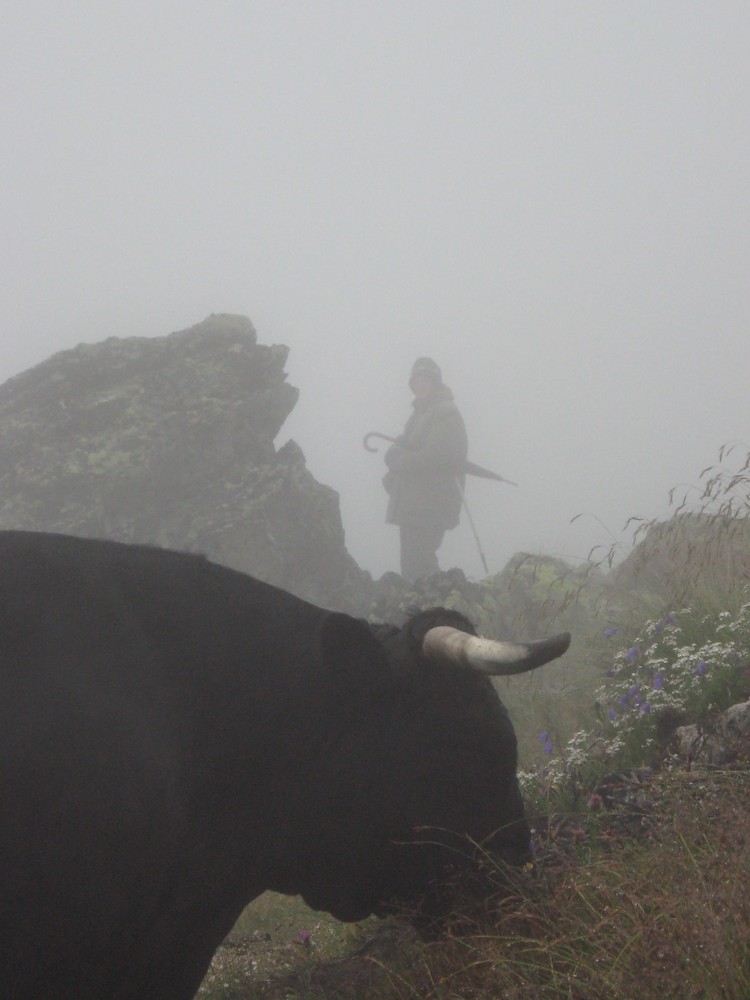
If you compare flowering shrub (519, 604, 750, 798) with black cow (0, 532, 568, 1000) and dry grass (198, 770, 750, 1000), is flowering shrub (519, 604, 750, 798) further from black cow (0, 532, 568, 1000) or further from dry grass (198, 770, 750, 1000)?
black cow (0, 532, 568, 1000)

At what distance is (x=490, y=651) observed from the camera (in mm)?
2621

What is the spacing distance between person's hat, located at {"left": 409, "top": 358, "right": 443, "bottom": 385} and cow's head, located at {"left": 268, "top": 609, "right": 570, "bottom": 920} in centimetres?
1432

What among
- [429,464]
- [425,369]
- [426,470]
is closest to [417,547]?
[426,470]

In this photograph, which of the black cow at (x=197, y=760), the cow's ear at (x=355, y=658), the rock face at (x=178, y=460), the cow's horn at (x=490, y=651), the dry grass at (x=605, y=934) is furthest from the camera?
the rock face at (x=178, y=460)

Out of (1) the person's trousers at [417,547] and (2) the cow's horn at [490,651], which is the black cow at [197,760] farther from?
(1) the person's trousers at [417,547]

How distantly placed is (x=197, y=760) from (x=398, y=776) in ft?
2.24

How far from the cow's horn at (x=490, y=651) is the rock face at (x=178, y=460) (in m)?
10.2

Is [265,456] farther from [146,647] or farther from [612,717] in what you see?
[146,647]

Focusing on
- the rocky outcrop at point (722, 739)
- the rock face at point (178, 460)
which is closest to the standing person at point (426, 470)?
Result: the rock face at point (178, 460)

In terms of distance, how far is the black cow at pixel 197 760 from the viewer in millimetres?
2598

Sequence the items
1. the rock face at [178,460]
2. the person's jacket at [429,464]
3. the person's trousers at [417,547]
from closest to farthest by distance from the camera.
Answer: the rock face at [178,460] < the person's jacket at [429,464] < the person's trousers at [417,547]

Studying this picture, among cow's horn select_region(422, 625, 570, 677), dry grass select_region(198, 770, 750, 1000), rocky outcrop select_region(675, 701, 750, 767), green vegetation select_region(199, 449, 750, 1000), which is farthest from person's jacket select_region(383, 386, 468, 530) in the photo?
cow's horn select_region(422, 625, 570, 677)

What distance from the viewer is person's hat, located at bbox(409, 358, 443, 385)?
17.4 m

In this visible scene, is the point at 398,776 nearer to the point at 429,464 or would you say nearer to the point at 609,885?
the point at 609,885
